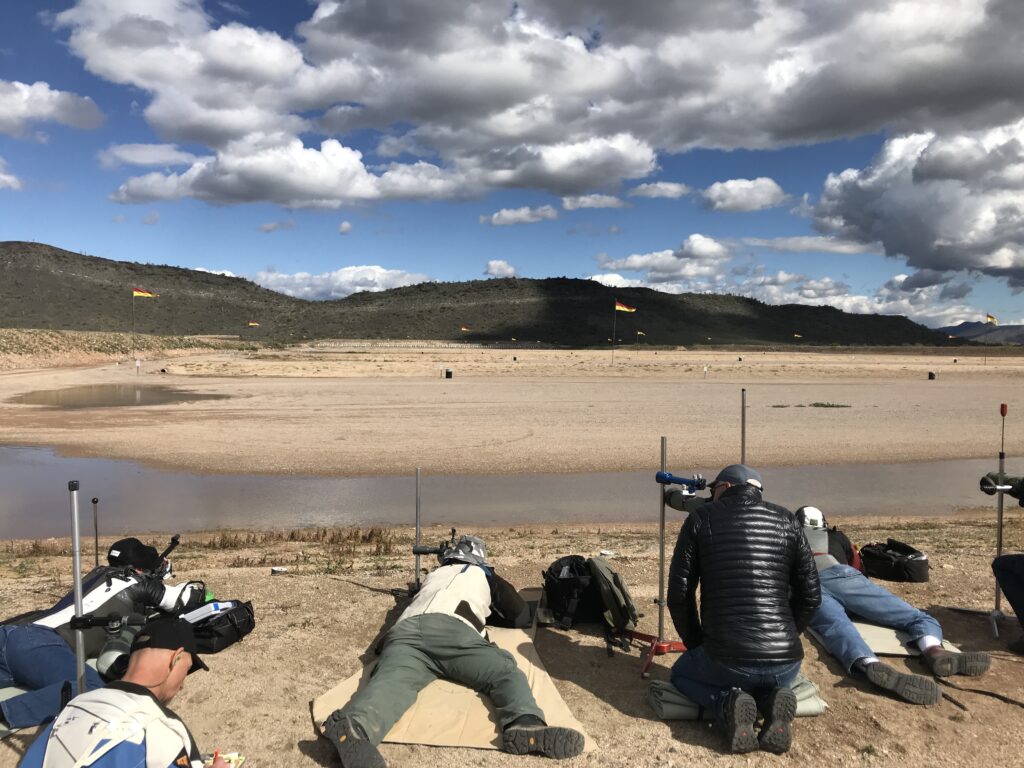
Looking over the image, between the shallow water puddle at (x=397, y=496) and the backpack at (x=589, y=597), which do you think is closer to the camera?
the backpack at (x=589, y=597)

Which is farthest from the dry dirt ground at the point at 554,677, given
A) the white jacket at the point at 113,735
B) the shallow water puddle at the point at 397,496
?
the shallow water puddle at the point at 397,496

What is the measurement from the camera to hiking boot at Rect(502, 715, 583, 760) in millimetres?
4391

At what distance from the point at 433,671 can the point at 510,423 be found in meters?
19.0

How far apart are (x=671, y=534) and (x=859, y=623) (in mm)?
5459

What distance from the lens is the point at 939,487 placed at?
1628 cm

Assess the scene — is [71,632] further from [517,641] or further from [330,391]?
[330,391]

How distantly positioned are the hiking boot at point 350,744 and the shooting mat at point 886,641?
3459 millimetres

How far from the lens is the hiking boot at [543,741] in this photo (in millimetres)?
4391

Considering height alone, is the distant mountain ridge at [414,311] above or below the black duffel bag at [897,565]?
above

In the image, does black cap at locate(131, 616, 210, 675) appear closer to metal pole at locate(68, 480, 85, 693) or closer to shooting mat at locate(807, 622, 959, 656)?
metal pole at locate(68, 480, 85, 693)

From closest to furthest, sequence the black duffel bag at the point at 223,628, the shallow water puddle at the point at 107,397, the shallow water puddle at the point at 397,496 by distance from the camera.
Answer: the black duffel bag at the point at 223,628
the shallow water puddle at the point at 397,496
the shallow water puddle at the point at 107,397

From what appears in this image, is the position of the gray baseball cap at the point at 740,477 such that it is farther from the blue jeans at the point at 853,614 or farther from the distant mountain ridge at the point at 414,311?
the distant mountain ridge at the point at 414,311

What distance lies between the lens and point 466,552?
20.8 ft

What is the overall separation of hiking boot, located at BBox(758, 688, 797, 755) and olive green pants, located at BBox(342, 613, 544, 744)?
1310mm
